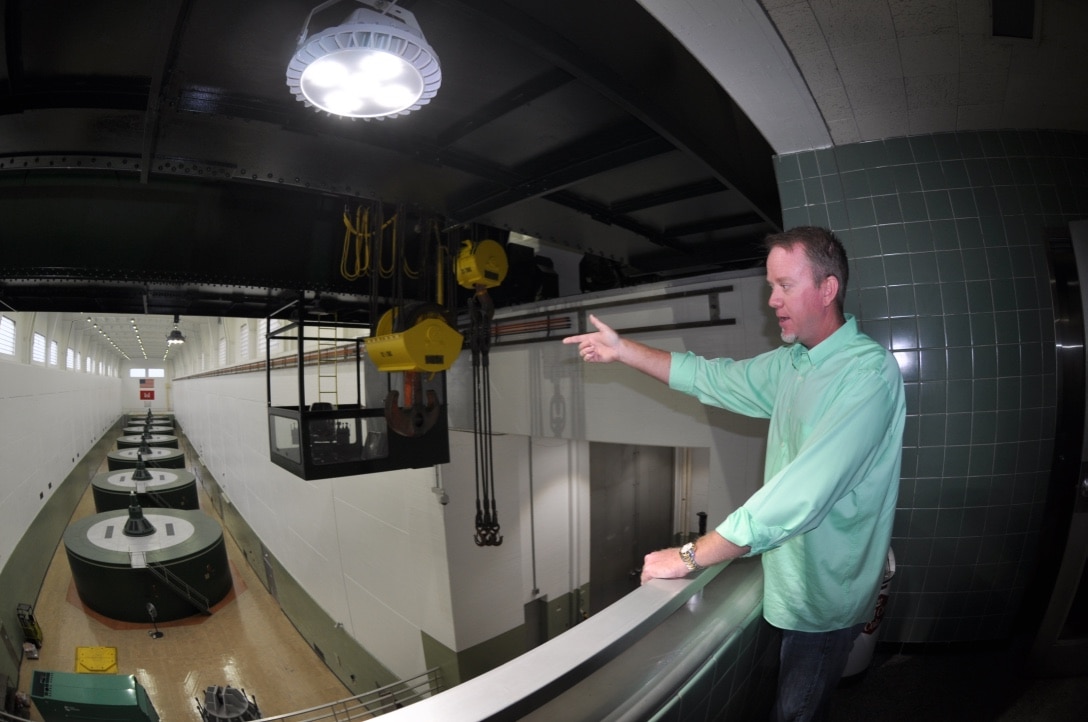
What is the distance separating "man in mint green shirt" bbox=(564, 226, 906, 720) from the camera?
0.98m

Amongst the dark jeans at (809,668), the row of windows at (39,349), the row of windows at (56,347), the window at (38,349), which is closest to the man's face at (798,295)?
the dark jeans at (809,668)

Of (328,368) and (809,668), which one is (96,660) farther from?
(809,668)

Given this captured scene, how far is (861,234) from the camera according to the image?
184cm

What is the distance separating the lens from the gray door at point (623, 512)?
6105 mm

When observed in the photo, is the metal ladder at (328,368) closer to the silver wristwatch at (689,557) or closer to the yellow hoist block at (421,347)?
the yellow hoist block at (421,347)

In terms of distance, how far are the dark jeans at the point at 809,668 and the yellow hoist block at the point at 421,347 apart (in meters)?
2.37

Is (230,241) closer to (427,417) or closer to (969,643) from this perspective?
(427,417)

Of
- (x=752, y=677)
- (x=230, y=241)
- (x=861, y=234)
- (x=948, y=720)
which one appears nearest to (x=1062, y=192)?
(x=861, y=234)

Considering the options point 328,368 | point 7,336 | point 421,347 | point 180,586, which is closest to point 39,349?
point 7,336

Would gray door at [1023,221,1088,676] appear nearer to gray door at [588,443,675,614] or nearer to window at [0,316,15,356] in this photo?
gray door at [588,443,675,614]

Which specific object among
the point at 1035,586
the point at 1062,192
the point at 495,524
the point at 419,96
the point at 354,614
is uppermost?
the point at 419,96

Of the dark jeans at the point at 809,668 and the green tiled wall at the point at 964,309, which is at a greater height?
the green tiled wall at the point at 964,309

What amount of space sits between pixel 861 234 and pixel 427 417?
301 centimetres

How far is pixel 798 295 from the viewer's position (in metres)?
1.20
